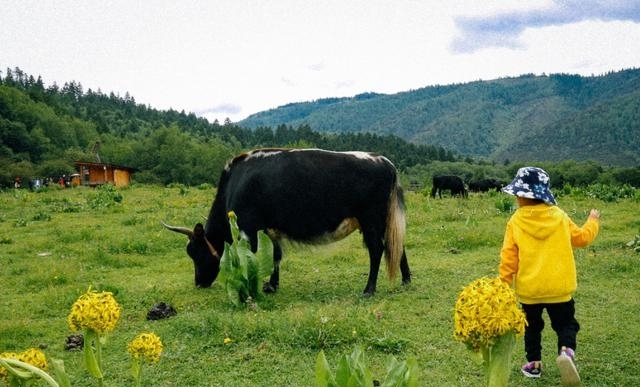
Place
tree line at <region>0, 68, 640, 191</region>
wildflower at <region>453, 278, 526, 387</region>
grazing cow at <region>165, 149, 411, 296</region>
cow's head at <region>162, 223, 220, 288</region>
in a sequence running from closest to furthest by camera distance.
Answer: wildflower at <region>453, 278, 526, 387</region>, grazing cow at <region>165, 149, 411, 296</region>, cow's head at <region>162, 223, 220, 288</region>, tree line at <region>0, 68, 640, 191</region>

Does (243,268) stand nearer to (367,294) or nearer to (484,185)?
(367,294)

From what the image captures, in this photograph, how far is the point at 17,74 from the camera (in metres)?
137

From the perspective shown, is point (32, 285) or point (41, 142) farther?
point (41, 142)

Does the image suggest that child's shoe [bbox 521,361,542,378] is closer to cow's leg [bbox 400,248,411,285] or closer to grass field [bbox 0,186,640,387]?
grass field [bbox 0,186,640,387]

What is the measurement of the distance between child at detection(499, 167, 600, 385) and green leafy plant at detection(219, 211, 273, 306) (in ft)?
11.7

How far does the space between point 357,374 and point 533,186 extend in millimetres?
2766

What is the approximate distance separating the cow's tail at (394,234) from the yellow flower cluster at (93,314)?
5.93m

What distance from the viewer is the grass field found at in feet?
18.4

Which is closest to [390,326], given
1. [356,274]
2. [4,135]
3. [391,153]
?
[356,274]

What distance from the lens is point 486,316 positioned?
8.21ft

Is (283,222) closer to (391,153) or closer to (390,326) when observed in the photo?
(390,326)

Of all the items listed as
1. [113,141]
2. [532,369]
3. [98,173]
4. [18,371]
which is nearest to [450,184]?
[532,369]

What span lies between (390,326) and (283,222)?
264 centimetres

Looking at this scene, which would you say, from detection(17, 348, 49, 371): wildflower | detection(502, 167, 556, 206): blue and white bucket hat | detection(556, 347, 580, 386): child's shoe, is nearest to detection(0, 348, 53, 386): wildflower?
detection(17, 348, 49, 371): wildflower
